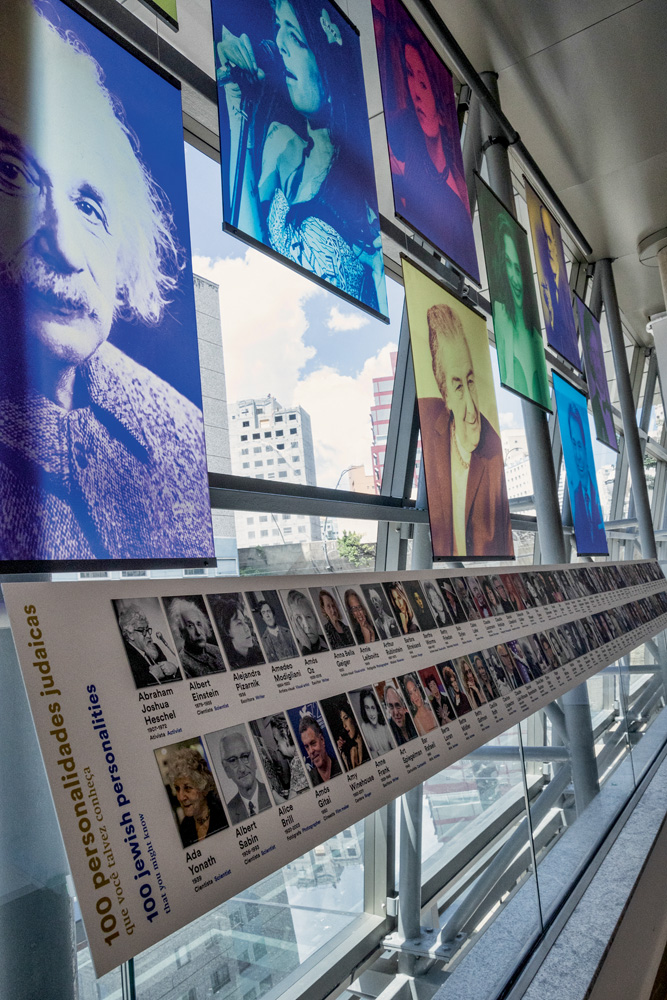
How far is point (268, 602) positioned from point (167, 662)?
0.30 meters

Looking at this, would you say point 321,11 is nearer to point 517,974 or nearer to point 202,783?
point 202,783

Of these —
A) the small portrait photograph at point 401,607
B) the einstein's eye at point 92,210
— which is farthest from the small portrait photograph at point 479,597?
the einstein's eye at point 92,210

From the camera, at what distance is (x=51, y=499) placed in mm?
1367

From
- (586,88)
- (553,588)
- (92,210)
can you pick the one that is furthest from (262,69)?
(586,88)

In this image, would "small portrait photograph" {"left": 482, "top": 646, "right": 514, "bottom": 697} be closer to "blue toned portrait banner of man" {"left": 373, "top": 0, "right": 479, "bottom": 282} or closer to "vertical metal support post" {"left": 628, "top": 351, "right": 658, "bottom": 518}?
"blue toned portrait banner of man" {"left": 373, "top": 0, "right": 479, "bottom": 282}

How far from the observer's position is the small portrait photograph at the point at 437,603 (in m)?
1.78

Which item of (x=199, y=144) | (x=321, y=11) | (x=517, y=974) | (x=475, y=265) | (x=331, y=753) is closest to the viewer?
(x=331, y=753)

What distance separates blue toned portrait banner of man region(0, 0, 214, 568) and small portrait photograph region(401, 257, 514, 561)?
4.77 ft

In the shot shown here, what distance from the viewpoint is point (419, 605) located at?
1.73 metres

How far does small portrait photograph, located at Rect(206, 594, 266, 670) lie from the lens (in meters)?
1.10

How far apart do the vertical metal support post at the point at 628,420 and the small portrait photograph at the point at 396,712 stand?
7014mm

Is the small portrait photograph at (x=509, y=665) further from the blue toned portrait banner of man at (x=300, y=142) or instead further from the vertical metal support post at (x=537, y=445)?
the vertical metal support post at (x=537, y=445)

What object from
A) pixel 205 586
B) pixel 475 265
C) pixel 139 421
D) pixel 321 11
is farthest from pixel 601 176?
pixel 205 586

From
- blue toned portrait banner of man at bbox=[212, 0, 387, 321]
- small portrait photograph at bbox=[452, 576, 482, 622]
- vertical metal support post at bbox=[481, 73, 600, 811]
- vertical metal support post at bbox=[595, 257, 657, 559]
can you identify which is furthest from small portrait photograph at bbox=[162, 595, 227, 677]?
vertical metal support post at bbox=[595, 257, 657, 559]
